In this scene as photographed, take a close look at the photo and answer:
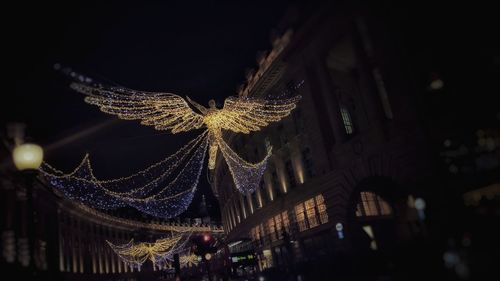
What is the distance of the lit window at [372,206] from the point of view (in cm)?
2471

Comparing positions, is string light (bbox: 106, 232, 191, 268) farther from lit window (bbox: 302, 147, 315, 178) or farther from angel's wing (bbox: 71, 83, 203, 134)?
angel's wing (bbox: 71, 83, 203, 134)

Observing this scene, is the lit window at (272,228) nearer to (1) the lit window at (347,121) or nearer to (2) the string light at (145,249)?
(1) the lit window at (347,121)

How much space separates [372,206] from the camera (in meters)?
25.3

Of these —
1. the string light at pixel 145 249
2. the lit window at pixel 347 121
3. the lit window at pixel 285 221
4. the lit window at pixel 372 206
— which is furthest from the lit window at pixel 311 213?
the string light at pixel 145 249

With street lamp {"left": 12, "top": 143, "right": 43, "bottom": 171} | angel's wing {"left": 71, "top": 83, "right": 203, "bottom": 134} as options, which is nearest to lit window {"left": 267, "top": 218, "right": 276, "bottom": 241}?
angel's wing {"left": 71, "top": 83, "right": 203, "bottom": 134}

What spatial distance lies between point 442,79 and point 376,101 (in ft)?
12.6

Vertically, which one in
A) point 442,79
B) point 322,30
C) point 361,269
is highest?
point 322,30

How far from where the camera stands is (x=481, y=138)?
1448 centimetres

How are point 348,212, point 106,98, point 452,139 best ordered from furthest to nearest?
point 348,212, point 452,139, point 106,98

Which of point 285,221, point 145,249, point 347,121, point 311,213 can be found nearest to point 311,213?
point 311,213

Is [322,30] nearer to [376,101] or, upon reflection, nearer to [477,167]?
[376,101]

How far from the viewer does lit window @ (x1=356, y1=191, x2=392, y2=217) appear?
2471cm

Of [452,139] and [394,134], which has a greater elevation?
[394,134]

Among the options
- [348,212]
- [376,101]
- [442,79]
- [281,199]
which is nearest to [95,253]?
[281,199]
